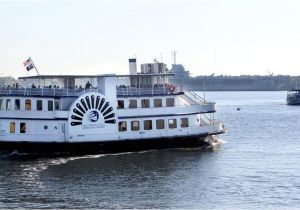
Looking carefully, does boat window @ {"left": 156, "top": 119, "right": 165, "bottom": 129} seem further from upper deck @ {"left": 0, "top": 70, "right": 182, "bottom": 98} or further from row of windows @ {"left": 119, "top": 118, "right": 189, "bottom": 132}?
upper deck @ {"left": 0, "top": 70, "right": 182, "bottom": 98}

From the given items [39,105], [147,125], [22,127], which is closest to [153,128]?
[147,125]

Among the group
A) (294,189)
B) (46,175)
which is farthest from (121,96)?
(294,189)

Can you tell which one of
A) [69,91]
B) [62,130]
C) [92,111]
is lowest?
[62,130]

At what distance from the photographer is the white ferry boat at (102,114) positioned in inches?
1753

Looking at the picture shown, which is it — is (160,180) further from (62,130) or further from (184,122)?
(184,122)

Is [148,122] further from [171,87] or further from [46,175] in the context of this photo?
[46,175]

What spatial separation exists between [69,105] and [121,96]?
4.16m

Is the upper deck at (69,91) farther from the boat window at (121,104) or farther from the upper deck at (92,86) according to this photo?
the boat window at (121,104)

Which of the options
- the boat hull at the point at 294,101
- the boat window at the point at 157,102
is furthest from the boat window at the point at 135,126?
the boat hull at the point at 294,101

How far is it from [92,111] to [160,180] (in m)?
11.6

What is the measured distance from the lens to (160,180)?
3588 centimetres

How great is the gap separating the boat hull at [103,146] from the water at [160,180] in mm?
855

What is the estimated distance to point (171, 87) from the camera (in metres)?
49.3

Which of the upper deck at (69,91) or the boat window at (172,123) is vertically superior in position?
the upper deck at (69,91)
